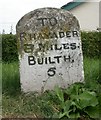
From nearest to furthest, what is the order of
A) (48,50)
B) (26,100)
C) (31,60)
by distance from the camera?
1. (26,100)
2. (31,60)
3. (48,50)

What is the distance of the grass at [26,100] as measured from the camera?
5562mm

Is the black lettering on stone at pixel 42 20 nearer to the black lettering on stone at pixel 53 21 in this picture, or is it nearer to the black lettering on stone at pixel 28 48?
the black lettering on stone at pixel 53 21

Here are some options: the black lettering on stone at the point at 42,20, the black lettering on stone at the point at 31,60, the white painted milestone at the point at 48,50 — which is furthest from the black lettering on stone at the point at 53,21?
the black lettering on stone at the point at 31,60

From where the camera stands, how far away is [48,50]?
670 cm

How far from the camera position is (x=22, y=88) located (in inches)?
257

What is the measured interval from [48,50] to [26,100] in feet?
3.27

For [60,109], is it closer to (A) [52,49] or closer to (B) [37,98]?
(B) [37,98]

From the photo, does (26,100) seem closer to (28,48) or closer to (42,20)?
(28,48)

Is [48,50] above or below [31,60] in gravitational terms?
above

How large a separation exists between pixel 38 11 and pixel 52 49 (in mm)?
695

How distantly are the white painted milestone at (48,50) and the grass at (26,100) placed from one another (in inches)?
8.8

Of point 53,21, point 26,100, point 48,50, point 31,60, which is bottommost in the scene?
point 26,100

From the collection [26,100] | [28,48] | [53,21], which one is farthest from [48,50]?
[26,100]

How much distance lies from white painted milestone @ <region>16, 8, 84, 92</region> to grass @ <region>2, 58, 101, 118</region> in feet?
0.73
